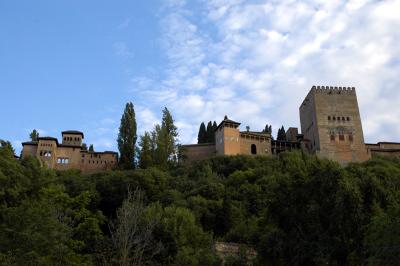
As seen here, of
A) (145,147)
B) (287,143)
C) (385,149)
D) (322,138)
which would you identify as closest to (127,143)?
(145,147)

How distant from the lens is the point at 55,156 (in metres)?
64.6

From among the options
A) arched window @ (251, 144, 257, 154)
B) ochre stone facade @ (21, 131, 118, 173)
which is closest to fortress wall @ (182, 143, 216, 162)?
arched window @ (251, 144, 257, 154)

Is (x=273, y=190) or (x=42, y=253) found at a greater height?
(x=273, y=190)

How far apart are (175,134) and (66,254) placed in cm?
4616

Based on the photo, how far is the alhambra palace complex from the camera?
212 feet

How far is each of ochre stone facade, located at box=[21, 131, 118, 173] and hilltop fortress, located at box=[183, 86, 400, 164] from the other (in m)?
10.8

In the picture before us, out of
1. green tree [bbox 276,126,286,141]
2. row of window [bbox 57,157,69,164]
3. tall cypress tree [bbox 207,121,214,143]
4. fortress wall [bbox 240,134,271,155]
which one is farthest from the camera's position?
green tree [bbox 276,126,286,141]

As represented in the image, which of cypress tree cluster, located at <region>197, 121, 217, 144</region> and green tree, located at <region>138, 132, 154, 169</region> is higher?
cypress tree cluster, located at <region>197, 121, 217, 144</region>

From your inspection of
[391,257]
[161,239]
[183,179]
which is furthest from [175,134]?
[391,257]

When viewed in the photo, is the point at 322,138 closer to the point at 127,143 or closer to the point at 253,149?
the point at 253,149

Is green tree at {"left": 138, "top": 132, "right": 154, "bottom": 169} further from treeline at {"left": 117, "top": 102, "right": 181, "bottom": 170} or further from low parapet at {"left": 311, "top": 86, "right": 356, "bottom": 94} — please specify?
low parapet at {"left": 311, "top": 86, "right": 356, "bottom": 94}

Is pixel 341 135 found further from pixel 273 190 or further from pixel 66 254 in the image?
pixel 66 254

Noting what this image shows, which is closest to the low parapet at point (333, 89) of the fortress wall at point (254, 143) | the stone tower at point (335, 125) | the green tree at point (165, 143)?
the stone tower at point (335, 125)

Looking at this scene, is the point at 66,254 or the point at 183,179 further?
the point at 183,179
